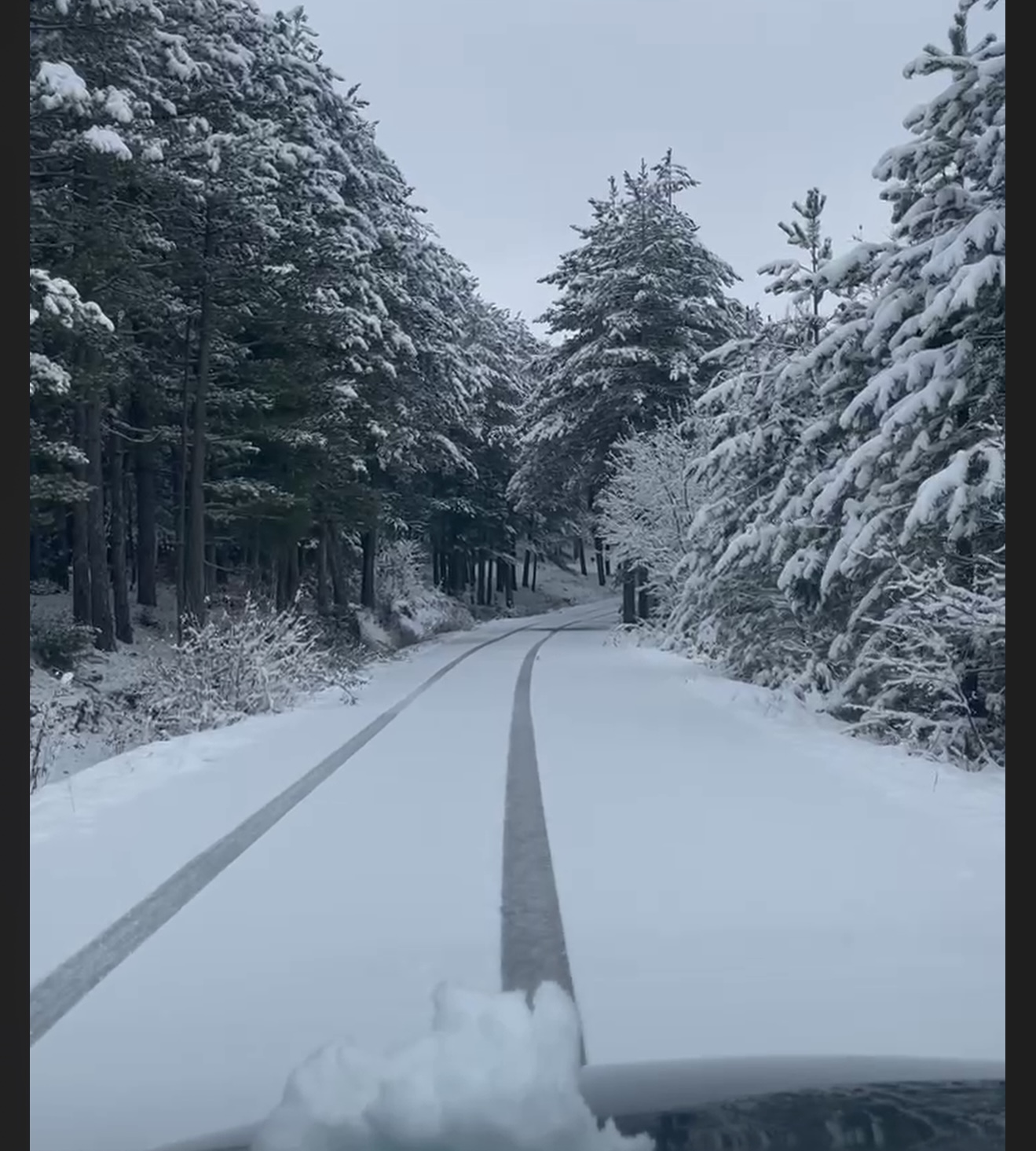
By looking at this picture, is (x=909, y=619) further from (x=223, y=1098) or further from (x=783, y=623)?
(x=223, y=1098)

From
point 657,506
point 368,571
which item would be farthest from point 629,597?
point 657,506

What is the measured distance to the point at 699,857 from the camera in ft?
25.5

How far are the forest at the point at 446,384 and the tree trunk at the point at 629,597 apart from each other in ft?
0.66

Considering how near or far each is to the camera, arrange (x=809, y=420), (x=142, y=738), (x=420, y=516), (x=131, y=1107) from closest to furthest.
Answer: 1. (x=131, y=1107)
2. (x=142, y=738)
3. (x=809, y=420)
4. (x=420, y=516)

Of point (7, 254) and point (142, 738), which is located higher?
point (7, 254)

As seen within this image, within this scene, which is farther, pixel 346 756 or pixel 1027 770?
pixel 346 756

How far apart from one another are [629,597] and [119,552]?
18.6 metres

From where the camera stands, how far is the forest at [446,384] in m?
11.6

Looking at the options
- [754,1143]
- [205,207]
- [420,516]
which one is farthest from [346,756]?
[420,516]

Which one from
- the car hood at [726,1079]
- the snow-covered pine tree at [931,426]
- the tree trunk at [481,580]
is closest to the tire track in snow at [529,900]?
the car hood at [726,1079]

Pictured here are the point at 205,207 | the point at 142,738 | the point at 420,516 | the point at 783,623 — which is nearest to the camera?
the point at 142,738

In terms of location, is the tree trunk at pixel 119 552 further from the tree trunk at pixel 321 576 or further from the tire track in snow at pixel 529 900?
the tire track in snow at pixel 529 900

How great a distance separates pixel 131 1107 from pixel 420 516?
4991cm

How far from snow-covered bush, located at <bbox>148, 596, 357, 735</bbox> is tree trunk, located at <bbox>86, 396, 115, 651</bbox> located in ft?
20.3
